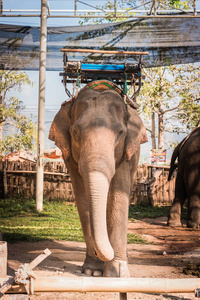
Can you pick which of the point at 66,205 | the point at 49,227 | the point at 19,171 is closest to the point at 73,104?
the point at 49,227

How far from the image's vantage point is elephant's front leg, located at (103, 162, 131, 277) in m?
3.82

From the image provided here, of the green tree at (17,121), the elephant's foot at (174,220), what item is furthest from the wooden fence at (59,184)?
the green tree at (17,121)

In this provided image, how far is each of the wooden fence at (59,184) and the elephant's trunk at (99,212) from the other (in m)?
8.80

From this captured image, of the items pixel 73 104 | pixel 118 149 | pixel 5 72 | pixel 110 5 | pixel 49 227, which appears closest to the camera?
pixel 118 149

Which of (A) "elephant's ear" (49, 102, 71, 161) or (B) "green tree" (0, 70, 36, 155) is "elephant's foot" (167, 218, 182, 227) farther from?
(B) "green tree" (0, 70, 36, 155)

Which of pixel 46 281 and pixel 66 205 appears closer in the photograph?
pixel 46 281

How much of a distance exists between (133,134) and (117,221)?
0.94 meters

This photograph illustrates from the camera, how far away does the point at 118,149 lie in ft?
12.4

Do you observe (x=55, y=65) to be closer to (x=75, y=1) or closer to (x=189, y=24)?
(x=75, y=1)

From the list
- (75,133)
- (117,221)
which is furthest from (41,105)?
(117,221)

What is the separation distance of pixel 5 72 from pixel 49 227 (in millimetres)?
12237

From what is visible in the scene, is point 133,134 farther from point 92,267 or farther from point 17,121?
point 17,121

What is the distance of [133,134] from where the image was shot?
4.01m

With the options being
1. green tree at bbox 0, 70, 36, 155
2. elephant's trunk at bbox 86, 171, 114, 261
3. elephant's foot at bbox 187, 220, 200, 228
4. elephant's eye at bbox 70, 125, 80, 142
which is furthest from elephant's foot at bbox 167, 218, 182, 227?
green tree at bbox 0, 70, 36, 155
